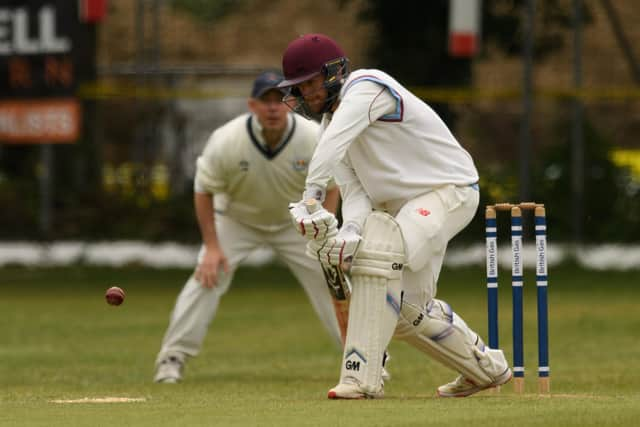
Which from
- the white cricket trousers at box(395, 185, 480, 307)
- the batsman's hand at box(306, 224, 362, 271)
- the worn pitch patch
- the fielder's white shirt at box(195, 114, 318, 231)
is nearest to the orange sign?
the fielder's white shirt at box(195, 114, 318, 231)

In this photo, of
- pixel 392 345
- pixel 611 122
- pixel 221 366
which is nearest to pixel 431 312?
pixel 221 366

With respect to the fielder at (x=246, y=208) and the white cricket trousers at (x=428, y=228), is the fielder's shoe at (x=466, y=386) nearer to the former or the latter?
the white cricket trousers at (x=428, y=228)

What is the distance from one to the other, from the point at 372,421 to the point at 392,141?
5.73 feet

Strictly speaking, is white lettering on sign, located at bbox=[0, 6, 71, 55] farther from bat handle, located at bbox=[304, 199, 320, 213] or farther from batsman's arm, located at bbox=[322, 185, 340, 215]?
bat handle, located at bbox=[304, 199, 320, 213]

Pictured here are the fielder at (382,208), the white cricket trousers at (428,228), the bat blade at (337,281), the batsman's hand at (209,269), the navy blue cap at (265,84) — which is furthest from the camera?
the batsman's hand at (209,269)

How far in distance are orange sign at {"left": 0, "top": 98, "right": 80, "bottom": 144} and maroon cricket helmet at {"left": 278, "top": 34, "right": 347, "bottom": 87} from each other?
12.2 m

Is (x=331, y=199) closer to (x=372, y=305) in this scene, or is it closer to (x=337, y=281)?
(x=337, y=281)

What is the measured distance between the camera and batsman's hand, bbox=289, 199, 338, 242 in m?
7.54

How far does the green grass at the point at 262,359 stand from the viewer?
23.3 ft

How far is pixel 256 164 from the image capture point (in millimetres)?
11008

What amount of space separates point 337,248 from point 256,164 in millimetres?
3452

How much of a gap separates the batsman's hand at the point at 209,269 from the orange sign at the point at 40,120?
9.45m

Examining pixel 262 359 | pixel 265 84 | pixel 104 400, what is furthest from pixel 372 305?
pixel 262 359

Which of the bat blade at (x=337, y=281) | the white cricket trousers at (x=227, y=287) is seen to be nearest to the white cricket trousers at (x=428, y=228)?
the bat blade at (x=337, y=281)
